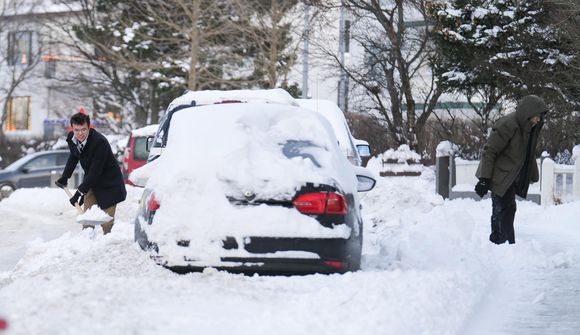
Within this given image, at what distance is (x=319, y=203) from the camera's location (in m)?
6.71

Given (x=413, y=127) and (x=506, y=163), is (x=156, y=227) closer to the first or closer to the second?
(x=506, y=163)

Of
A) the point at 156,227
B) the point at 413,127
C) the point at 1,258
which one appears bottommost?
the point at 1,258

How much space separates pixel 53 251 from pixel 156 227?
10.8 ft

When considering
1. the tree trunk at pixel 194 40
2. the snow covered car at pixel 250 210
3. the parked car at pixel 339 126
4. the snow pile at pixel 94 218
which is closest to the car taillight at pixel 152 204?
the snow covered car at pixel 250 210

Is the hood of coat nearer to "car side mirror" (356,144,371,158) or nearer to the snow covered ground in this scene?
the snow covered ground

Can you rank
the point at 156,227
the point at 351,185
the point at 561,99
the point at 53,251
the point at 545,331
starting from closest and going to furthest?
the point at 545,331, the point at 156,227, the point at 351,185, the point at 53,251, the point at 561,99

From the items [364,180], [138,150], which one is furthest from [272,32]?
[364,180]

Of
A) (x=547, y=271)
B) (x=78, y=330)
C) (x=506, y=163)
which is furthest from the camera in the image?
(x=506, y=163)

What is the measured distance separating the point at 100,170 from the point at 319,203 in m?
4.12

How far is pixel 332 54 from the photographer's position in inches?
1025

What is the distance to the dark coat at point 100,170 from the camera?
10.2 metres

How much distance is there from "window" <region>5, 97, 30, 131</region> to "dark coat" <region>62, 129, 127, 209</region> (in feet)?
169

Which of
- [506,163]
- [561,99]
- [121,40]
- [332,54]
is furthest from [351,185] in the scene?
[121,40]

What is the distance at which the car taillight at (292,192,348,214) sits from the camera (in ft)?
21.9
